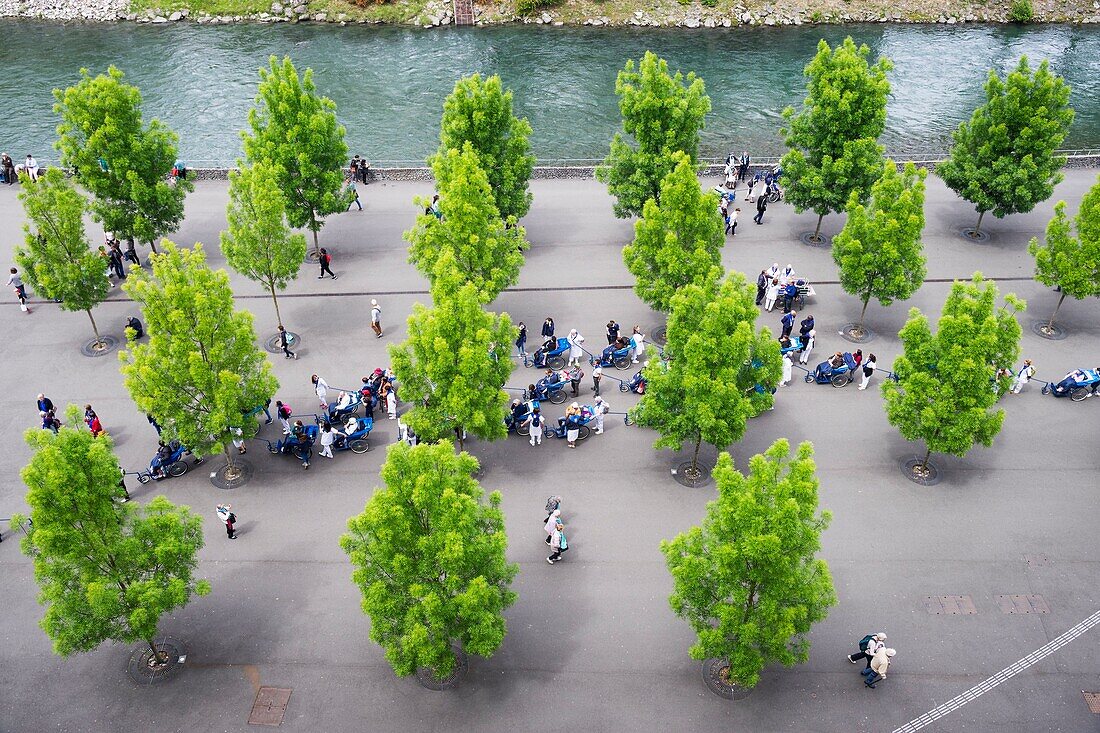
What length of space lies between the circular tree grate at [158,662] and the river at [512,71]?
123ft

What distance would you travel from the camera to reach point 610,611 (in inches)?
799

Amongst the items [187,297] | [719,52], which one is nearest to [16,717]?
[187,297]

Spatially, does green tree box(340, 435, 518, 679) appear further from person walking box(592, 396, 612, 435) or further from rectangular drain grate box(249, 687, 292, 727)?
person walking box(592, 396, 612, 435)

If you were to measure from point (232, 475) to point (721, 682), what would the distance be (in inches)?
598

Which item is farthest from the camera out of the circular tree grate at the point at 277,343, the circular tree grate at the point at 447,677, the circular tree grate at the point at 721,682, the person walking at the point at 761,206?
the person walking at the point at 761,206

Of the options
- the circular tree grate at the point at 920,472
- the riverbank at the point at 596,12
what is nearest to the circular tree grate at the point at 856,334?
the circular tree grate at the point at 920,472

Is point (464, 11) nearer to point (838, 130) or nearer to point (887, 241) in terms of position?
point (838, 130)

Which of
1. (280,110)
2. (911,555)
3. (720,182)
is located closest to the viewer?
(911,555)

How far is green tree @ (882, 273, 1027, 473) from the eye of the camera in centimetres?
2109

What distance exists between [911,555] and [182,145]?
49.7 m

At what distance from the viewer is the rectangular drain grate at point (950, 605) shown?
794 inches

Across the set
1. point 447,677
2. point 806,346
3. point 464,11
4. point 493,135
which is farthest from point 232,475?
point 464,11

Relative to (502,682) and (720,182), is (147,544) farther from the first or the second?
(720,182)

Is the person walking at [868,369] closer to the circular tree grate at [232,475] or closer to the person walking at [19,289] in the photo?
the circular tree grate at [232,475]
